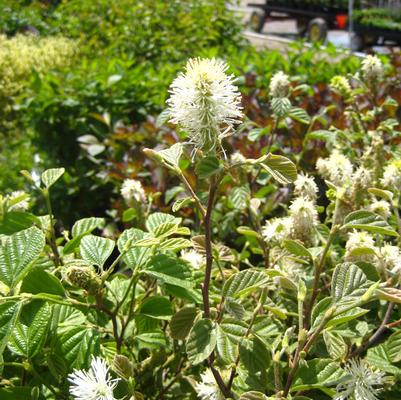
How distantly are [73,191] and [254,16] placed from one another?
12362 mm

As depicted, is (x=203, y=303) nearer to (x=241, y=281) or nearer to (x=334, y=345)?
(x=241, y=281)

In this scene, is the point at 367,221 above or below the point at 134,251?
above

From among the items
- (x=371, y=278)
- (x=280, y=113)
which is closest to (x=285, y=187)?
(x=280, y=113)

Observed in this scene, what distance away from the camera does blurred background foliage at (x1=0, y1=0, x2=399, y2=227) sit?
2.63m

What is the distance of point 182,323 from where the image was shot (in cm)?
91

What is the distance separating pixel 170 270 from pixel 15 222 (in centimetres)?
32

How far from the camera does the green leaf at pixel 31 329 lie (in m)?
0.84

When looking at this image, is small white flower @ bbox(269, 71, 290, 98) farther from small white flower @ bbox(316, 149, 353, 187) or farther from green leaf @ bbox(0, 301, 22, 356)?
green leaf @ bbox(0, 301, 22, 356)

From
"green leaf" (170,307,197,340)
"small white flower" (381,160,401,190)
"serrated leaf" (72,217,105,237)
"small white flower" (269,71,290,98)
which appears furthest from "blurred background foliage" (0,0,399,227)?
"green leaf" (170,307,197,340)

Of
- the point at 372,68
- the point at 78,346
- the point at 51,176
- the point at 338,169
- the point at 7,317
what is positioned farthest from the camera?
the point at 372,68

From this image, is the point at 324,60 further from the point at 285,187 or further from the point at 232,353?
the point at 232,353

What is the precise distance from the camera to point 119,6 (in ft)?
21.0

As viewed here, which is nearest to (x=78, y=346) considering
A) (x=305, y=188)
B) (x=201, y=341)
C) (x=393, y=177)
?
(x=201, y=341)

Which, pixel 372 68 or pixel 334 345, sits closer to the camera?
pixel 334 345
